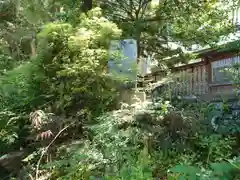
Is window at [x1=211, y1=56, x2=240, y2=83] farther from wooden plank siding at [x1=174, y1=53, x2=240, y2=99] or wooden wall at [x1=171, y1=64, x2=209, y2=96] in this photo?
wooden wall at [x1=171, y1=64, x2=209, y2=96]

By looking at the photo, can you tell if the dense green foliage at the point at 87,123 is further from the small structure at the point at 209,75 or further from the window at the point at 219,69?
the window at the point at 219,69

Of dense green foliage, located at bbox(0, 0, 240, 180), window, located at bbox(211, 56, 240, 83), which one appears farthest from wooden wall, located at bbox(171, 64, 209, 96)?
dense green foliage, located at bbox(0, 0, 240, 180)

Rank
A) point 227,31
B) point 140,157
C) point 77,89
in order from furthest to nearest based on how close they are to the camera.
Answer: point 227,31 < point 77,89 < point 140,157

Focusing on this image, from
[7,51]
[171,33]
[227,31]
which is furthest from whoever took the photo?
[7,51]

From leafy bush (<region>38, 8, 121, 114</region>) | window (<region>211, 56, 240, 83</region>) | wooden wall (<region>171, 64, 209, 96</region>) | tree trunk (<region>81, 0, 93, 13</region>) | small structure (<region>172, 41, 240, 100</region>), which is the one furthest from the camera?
window (<region>211, 56, 240, 83</region>)

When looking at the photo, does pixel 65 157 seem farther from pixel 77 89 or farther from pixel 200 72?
pixel 200 72

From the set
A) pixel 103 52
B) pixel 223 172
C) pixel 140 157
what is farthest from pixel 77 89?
pixel 223 172

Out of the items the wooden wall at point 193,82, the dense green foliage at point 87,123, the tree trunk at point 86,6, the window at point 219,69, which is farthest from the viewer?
the window at point 219,69

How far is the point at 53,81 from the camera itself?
17.5ft

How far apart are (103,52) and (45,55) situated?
101 centimetres

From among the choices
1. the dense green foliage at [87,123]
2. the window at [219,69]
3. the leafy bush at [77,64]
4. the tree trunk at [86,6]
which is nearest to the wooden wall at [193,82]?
the window at [219,69]

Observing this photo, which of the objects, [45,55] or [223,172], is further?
[45,55]

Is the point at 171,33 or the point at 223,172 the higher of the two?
the point at 171,33

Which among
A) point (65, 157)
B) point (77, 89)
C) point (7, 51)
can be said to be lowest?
point (65, 157)
